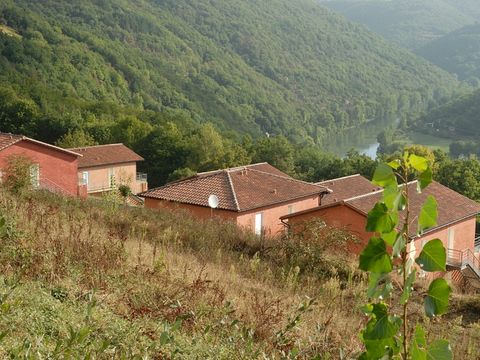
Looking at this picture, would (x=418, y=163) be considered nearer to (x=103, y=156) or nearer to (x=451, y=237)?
(x=451, y=237)

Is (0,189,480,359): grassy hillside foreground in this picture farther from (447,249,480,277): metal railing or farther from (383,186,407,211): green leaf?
(447,249,480,277): metal railing

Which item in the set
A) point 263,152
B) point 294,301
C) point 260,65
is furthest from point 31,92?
point 260,65

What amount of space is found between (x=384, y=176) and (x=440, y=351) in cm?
54

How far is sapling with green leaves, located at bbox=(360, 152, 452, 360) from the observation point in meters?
1.85

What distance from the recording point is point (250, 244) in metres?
9.19

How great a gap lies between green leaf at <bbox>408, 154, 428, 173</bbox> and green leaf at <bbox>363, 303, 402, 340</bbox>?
0.44m

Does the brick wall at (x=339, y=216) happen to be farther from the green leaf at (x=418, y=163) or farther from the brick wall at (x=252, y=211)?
the green leaf at (x=418, y=163)

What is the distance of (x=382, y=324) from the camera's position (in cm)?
194

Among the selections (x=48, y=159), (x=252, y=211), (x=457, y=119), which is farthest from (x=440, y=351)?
(x=457, y=119)

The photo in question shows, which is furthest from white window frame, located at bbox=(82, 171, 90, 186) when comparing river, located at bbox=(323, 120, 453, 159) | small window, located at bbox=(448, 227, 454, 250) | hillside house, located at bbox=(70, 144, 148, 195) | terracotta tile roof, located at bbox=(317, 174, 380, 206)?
river, located at bbox=(323, 120, 453, 159)

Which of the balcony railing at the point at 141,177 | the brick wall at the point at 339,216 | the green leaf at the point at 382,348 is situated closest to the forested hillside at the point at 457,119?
the balcony railing at the point at 141,177

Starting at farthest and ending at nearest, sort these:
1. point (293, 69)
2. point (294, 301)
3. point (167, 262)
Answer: point (293, 69) < point (167, 262) < point (294, 301)

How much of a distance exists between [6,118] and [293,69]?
11094 cm

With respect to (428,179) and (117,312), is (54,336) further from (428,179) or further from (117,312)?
(428,179)
